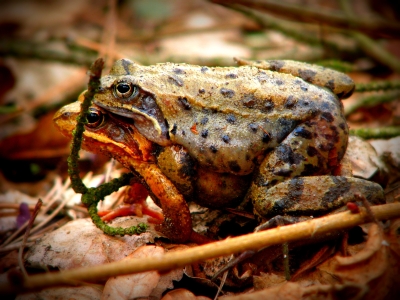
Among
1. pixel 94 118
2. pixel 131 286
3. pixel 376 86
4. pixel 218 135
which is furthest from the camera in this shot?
pixel 376 86

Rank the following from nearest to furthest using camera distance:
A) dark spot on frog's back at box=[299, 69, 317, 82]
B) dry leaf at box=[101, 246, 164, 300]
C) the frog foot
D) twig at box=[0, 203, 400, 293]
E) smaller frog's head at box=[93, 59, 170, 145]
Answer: twig at box=[0, 203, 400, 293]
dry leaf at box=[101, 246, 164, 300]
smaller frog's head at box=[93, 59, 170, 145]
dark spot on frog's back at box=[299, 69, 317, 82]
the frog foot

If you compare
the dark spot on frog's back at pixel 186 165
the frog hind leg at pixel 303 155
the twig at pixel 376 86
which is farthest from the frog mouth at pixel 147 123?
the twig at pixel 376 86

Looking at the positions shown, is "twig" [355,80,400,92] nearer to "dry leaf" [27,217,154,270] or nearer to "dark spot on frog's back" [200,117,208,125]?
"dark spot on frog's back" [200,117,208,125]

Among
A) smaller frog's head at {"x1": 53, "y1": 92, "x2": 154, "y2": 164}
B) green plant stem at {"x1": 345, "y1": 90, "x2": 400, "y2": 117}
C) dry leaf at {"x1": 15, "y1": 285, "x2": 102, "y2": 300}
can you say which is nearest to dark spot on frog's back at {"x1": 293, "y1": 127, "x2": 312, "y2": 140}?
smaller frog's head at {"x1": 53, "y1": 92, "x2": 154, "y2": 164}

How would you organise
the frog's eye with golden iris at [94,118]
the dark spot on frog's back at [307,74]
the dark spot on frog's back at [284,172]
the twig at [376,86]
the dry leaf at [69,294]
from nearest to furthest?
the dry leaf at [69,294] < the dark spot on frog's back at [284,172] < the frog's eye with golden iris at [94,118] < the dark spot on frog's back at [307,74] < the twig at [376,86]

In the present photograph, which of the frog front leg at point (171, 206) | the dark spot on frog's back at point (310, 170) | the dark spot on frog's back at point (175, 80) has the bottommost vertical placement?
the frog front leg at point (171, 206)

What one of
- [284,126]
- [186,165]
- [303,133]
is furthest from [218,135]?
[303,133]

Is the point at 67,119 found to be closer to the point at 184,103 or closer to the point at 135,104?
the point at 135,104

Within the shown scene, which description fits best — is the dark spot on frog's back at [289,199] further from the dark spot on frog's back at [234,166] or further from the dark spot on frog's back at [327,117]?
the dark spot on frog's back at [327,117]

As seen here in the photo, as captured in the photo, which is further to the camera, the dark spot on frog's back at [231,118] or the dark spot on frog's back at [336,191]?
the dark spot on frog's back at [231,118]
